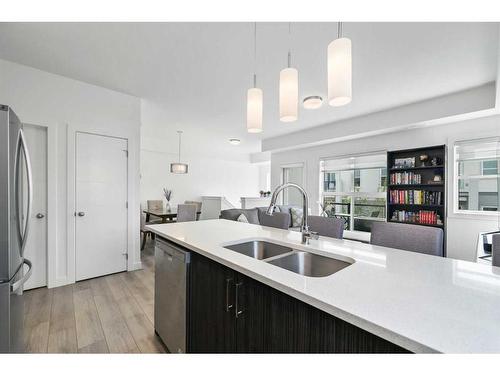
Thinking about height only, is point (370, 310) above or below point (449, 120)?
below

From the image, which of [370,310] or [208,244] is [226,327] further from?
[370,310]

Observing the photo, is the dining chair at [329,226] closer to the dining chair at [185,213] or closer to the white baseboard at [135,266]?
the white baseboard at [135,266]

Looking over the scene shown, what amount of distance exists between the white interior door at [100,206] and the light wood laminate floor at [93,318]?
0.26 meters

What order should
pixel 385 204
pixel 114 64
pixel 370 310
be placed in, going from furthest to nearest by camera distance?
1. pixel 385 204
2. pixel 114 64
3. pixel 370 310

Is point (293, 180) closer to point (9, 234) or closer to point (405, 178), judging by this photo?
point (405, 178)

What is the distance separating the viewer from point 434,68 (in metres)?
2.53

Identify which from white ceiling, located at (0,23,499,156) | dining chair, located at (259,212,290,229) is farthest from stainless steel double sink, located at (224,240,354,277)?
white ceiling, located at (0,23,499,156)

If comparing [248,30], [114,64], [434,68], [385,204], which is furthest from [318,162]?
[114,64]

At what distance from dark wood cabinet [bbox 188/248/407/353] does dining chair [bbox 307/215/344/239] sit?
3.77 ft

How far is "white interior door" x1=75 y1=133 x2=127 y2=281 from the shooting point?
9.45 ft

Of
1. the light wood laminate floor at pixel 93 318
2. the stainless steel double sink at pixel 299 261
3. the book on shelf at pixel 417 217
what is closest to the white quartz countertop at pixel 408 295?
the stainless steel double sink at pixel 299 261

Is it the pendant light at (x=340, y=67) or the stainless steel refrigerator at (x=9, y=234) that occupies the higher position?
the pendant light at (x=340, y=67)

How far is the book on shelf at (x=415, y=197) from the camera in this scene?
149 inches

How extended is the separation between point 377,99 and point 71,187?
4.40 metres
